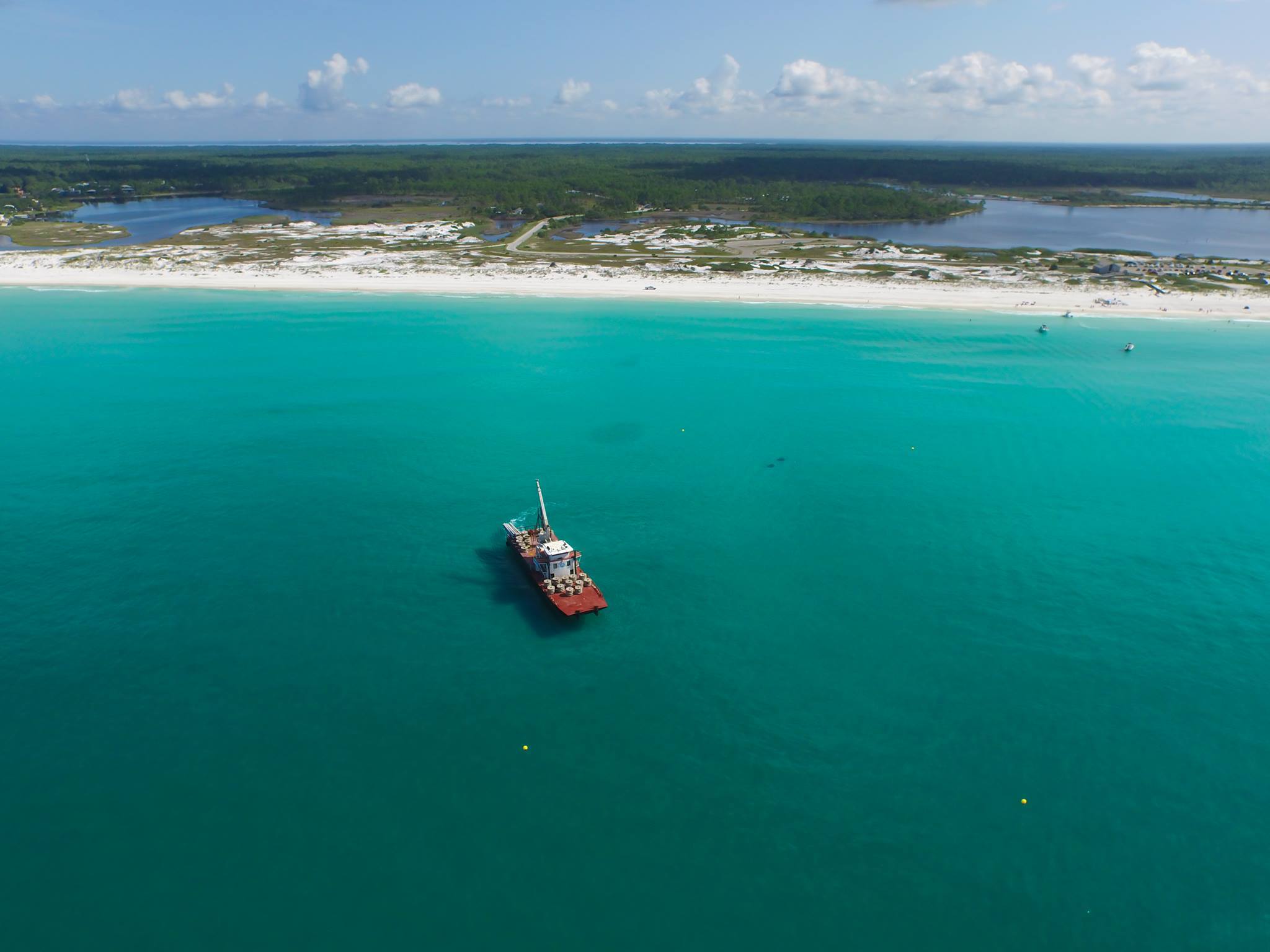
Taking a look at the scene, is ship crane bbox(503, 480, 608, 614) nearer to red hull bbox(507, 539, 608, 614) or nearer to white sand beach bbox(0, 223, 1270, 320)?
red hull bbox(507, 539, 608, 614)

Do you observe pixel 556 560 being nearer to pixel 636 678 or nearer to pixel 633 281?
pixel 636 678

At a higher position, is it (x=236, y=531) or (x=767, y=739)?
(x=236, y=531)

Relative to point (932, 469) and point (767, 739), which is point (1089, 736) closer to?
point (767, 739)

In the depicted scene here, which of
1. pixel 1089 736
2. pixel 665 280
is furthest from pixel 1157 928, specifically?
pixel 665 280

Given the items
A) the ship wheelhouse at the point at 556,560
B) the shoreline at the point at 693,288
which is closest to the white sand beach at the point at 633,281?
the shoreline at the point at 693,288

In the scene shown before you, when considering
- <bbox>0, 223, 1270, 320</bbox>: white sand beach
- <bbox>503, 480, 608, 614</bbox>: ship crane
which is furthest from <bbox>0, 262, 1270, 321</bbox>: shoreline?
<bbox>503, 480, 608, 614</bbox>: ship crane

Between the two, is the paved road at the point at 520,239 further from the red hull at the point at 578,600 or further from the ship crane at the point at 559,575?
the red hull at the point at 578,600
